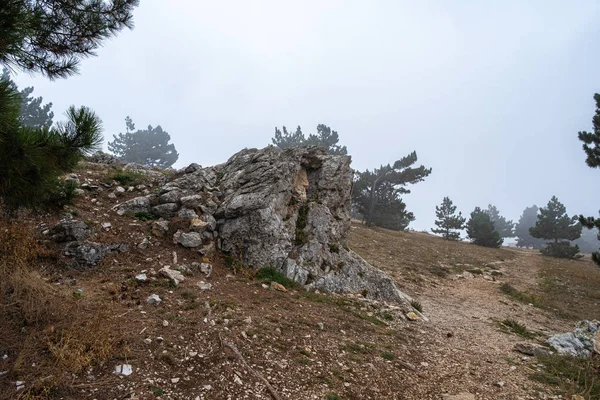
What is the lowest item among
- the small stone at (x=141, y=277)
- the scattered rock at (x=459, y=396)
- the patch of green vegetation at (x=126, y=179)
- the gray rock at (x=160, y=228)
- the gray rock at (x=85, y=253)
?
the scattered rock at (x=459, y=396)

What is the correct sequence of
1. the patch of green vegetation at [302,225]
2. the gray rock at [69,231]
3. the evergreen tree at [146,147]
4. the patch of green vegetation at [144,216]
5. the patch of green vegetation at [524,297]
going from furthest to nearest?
the evergreen tree at [146,147] → the patch of green vegetation at [524,297] → the patch of green vegetation at [302,225] → the patch of green vegetation at [144,216] → the gray rock at [69,231]

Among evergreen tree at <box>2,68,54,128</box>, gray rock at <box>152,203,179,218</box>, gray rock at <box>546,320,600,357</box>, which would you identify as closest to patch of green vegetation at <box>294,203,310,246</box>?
gray rock at <box>152,203,179,218</box>

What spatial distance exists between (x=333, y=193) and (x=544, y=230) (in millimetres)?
37393

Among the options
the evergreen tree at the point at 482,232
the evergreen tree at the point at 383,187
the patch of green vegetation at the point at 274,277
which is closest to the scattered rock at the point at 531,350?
the patch of green vegetation at the point at 274,277

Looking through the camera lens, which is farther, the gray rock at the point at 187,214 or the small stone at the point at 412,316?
the gray rock at the point at 187,214

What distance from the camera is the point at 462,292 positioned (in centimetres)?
1523

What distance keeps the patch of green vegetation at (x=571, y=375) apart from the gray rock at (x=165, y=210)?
10.2 m

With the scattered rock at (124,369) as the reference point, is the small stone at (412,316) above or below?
above

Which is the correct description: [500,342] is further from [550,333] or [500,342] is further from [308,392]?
[308,392]

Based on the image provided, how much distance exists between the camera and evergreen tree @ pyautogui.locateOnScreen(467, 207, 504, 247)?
36.6 meters

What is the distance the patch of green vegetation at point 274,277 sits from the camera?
8750mm

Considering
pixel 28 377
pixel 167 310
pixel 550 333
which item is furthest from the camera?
pixel 550 333

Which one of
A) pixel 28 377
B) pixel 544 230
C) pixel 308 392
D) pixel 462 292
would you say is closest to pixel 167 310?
pixel 28 377

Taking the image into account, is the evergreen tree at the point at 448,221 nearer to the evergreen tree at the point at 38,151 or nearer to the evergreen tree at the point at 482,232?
the evergreen tree at the point at 482,232
